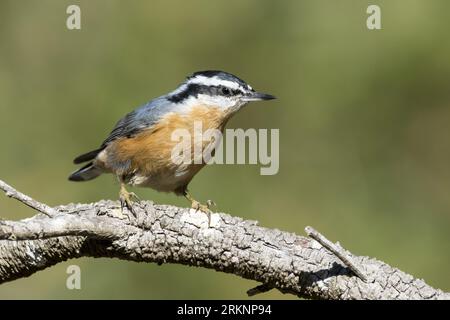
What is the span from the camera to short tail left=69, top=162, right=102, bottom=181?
215 inches

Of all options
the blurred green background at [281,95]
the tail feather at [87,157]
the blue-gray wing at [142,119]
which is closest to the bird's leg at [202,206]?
the blue-gray wing at [142,119]

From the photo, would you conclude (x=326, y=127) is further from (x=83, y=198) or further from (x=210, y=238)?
(x=210, y=238)

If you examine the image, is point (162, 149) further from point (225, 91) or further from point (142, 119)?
point (225, 91)

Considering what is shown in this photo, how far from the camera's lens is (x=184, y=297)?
5.43 meters

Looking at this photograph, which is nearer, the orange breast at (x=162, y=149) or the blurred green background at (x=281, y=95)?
the orange breast at (x=162, y=149)

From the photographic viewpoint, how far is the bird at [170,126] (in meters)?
4.89

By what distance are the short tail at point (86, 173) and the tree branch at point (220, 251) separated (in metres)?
1.94

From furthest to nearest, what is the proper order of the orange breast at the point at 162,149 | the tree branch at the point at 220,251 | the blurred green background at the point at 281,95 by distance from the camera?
the blurred green background at the point at 281,95 → the orange breast at the point at 162,149 → the tree branch at the point at 220,251

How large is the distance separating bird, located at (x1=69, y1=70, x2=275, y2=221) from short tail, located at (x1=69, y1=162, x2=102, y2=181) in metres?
0.29

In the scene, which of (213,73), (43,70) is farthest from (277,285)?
(43,70)

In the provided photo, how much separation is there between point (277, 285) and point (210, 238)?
0.36m

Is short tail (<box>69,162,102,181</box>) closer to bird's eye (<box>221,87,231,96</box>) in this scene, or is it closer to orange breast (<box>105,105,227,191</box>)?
orange breast (<box>105,105,227,191</box>)

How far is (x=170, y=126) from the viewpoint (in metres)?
4.98

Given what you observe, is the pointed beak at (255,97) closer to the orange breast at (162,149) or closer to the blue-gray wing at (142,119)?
the orange breast at (162,149)
